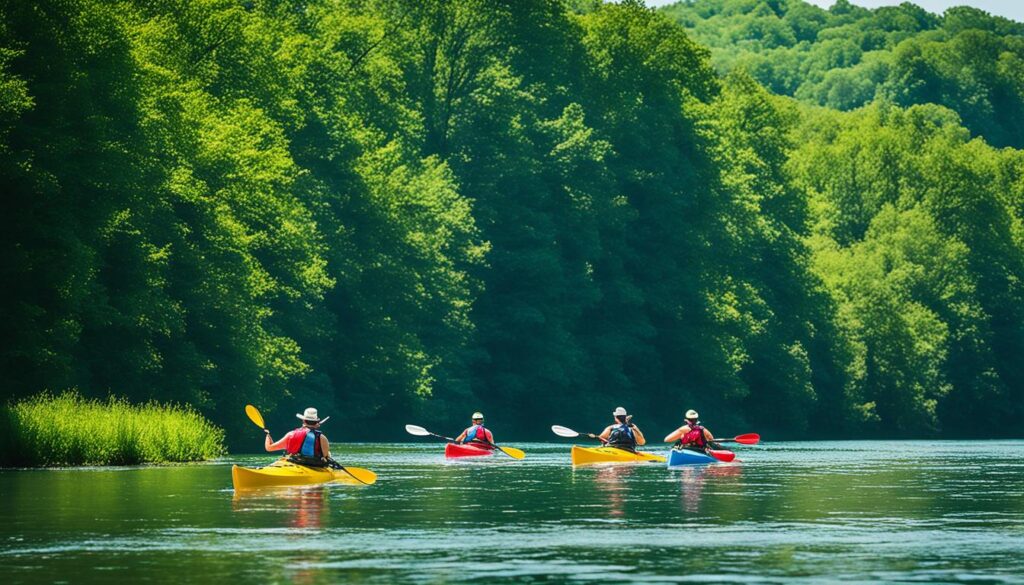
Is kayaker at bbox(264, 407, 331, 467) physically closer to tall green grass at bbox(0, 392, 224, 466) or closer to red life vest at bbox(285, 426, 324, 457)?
red life vest at bbox(285, 426, 324, 457)

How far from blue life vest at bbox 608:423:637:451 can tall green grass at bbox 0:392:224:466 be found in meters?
10.6

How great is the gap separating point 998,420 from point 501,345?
115 ft

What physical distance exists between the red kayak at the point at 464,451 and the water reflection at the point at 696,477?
288 inches

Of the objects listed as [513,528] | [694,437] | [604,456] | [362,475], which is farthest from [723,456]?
[513,528]

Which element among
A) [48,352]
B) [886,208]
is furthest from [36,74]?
[886,208]

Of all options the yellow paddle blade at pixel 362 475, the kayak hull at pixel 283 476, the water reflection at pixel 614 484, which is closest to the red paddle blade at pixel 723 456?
the water reflection at pixel 614 484

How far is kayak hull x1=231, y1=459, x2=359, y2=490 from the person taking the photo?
3431cm

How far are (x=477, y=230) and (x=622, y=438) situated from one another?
30.4m

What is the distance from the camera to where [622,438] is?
49750 mm

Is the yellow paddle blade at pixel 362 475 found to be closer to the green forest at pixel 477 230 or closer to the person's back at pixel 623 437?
the person's back at pixel 623 437

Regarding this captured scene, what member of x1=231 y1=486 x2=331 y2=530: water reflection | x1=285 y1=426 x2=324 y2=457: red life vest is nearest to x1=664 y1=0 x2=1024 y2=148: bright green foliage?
x1=285 y1=426 x2=324 y2=457: red life vest

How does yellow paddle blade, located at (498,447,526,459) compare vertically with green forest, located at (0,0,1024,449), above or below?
below

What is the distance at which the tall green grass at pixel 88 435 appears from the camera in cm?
4169

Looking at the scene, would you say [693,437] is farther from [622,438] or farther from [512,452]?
[512,452]
